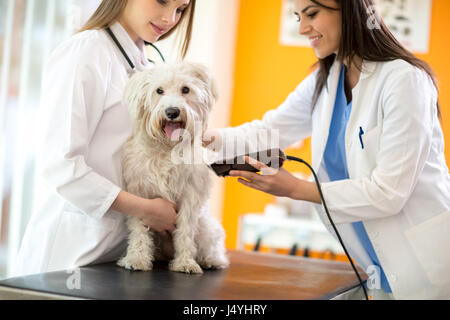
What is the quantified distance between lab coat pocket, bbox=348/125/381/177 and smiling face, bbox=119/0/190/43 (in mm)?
761

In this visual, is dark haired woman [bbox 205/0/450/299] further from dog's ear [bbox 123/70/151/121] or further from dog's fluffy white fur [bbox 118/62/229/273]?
dog's ear [bbox 123/70/151/121]

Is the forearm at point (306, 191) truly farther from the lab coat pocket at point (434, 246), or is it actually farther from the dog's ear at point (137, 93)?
the dog's ear at point (137, 93)

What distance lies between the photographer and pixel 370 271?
1.67 metres

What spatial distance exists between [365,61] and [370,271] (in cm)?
74

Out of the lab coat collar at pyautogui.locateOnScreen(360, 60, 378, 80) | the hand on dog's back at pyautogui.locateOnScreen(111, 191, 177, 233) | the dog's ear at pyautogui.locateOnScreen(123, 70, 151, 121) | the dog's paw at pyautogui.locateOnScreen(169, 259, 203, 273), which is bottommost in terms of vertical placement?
the dog's paw at pyautogui.locateOnScreen(169, 259, 203, 273)

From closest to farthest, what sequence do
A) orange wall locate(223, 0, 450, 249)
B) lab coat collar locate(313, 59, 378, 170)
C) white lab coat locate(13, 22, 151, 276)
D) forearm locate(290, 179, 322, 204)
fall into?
white lab coat locate(13, 22, 151, 276) < forearm locate(290, 179, 322, 204) < lab coat collar locate(313, 59, 378, 170) < orange wall locate(223, 0, 450, 249)

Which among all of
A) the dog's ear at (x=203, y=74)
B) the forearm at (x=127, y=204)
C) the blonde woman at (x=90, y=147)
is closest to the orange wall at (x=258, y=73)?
the dog's ear at (x=203, y=74)

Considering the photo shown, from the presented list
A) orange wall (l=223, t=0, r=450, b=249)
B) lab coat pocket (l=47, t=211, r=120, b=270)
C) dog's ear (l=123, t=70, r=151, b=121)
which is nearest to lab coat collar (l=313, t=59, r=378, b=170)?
dog's ear (l=123, t=70, r=151, b=121)

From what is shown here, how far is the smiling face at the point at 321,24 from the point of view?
63.4 inches

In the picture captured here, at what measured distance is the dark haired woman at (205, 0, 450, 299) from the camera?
1.43 meters
